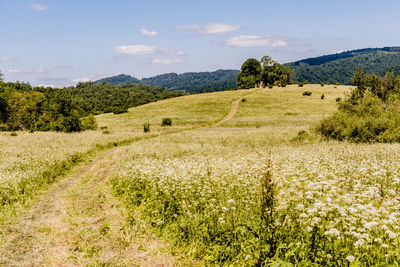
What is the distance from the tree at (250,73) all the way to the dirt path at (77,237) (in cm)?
10473

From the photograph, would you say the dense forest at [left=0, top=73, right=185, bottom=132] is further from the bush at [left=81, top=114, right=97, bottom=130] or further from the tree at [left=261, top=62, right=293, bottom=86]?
the tree at [left=261, top=62, right=293, bottom=86]

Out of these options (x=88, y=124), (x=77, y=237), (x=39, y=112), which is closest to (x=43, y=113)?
(x=39, y=112)

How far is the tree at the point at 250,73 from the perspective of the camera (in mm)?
109688

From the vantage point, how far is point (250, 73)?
115312 millimetres

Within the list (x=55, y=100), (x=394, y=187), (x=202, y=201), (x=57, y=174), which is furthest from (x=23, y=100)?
(x=394, y=187)

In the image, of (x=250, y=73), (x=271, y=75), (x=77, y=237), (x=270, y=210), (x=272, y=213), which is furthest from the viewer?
(x=250, y=73)

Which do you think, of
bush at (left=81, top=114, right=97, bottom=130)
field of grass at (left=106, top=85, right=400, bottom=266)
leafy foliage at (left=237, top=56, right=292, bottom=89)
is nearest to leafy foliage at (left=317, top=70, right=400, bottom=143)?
field of grass at (left=106, top=85, right=400, bottom=266)

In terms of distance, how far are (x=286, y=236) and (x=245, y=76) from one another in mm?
112752

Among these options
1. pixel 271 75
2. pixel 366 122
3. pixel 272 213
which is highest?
pixel 271 75

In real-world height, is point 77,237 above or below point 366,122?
below

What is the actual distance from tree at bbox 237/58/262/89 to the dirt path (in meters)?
105

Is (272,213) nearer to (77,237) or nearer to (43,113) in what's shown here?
(77,237)

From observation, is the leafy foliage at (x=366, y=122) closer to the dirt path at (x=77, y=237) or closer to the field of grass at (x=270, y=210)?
the field of grass at (x=270, y=210)

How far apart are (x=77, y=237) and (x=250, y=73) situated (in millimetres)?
115147
